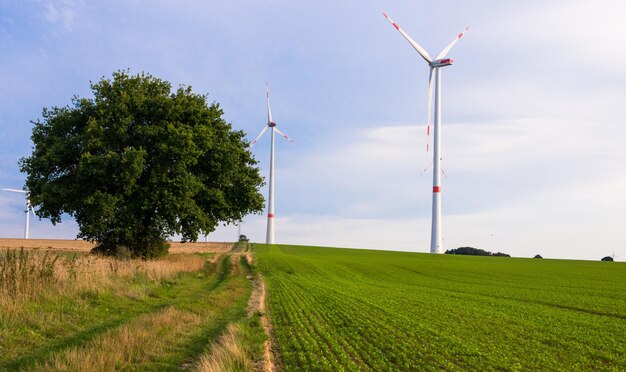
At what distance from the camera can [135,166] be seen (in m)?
32.8

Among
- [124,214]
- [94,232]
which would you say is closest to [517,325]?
[124,214]

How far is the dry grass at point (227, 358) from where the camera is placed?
9.19 metres

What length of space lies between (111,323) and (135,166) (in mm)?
19865

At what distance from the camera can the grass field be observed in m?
10.2

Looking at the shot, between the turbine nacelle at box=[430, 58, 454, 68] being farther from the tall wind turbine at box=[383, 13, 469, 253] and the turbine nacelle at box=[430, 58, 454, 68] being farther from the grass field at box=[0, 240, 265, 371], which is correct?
the grass field at box=[0, 240, 265, 371]

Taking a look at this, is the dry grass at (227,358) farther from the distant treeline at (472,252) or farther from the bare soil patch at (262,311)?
the distant treeline at (472,252)

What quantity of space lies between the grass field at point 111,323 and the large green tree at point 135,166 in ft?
39.3

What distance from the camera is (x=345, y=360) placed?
34.5ft

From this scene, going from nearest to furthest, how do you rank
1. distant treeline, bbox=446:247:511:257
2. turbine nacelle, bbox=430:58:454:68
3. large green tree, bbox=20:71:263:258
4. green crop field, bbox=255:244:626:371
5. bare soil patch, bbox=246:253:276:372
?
bare soil patch, bbox=246:253:276:372 → green crop field, bbox=255:244:626:371 → large green tree, bbox=20:71:263:258 → turbine nacelle, bbox=430:58:454:68 → distant treeline, bbox=446:247:511:257

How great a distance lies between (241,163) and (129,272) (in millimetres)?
18770

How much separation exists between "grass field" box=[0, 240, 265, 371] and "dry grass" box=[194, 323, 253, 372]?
20 mm

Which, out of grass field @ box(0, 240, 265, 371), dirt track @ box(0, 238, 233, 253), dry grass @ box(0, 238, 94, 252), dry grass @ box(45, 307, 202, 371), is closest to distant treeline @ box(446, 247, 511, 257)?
dirt track @ box(0, 238, 233, 253)

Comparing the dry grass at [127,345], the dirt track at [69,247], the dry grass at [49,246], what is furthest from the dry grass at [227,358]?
the dirt track at [69,247]

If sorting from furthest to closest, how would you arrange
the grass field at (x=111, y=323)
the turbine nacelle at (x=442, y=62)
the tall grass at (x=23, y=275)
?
the turbine nacelle at (x=442, y=62) < the tall grass at (x=23, y=275) < the grass field at (x=111, y=323)
